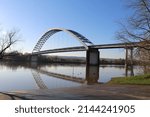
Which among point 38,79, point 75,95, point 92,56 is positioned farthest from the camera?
point 92,56

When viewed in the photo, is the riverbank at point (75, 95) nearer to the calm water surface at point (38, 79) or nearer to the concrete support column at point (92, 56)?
the calm water surface at point (38, 79)

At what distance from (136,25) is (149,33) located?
1086 mm

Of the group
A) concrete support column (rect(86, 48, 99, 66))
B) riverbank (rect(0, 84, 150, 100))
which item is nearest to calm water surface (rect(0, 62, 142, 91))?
riverbank (rect(0, 84, 150, 100))

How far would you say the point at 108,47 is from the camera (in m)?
70.1

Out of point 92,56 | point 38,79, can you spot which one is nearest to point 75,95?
point 38,79

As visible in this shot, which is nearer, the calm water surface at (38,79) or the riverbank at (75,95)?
the riverbank at (75,95)

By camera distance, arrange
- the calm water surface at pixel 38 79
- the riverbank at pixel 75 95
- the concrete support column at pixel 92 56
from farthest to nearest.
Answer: the concrete support column at pixel 92 56 < the calm water surface at pixel 38 79 < the riverbank at pixel 75 95

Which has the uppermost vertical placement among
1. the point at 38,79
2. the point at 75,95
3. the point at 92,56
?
A: the point at 92,56

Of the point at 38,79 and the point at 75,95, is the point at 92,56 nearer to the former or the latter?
the point at 38,79

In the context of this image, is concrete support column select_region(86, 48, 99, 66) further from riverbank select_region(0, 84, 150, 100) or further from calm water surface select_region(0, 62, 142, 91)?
riverbank select_region(0, 84, 150, 100)

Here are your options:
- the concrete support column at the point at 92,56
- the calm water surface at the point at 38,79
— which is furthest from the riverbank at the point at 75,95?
the concrete support column at the point at 92,56

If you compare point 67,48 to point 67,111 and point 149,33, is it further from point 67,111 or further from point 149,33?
point 67,111

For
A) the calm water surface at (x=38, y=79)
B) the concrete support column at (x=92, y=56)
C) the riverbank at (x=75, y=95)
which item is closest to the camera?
the riverbank at (x=75, y=95)

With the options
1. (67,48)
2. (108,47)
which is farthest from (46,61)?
(108,47)
